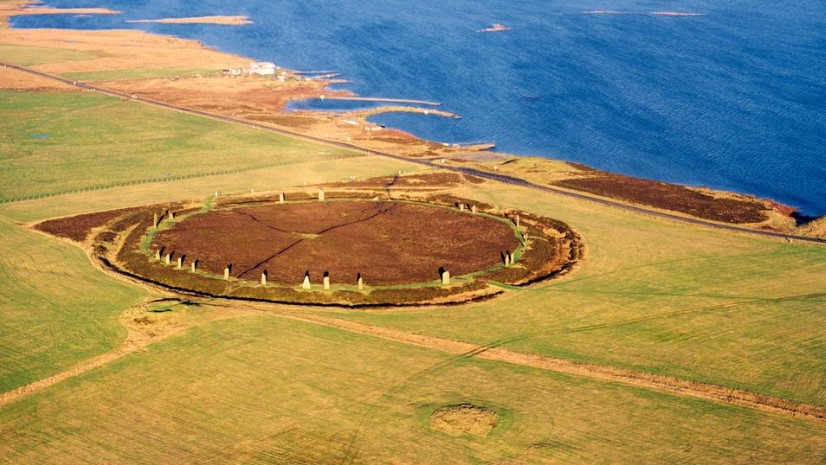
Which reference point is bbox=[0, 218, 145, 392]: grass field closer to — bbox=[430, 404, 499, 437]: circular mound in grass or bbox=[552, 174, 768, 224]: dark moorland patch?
bbox=[430, 404, 499, 437]: circular mound in grass

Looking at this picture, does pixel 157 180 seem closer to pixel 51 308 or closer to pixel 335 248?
pixel 335 248

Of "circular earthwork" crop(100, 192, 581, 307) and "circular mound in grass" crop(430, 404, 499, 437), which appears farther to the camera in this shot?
"circular earthwork" crop(100, 192, 581, 307)

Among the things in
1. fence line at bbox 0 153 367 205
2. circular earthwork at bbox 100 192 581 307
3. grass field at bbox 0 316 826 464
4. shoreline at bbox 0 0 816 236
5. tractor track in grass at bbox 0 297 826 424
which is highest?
shoreline at bbox 0 0 816 236

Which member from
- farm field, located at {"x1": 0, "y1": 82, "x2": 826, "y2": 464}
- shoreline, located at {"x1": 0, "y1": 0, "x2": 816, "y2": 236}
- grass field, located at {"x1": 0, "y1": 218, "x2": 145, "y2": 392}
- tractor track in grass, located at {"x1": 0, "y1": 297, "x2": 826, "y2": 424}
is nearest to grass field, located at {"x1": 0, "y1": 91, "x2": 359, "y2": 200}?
shoreline, located at {"x1": 0, "y1": 0, "x2": 816, "y2": 236}

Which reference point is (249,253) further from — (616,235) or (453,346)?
(616,235)

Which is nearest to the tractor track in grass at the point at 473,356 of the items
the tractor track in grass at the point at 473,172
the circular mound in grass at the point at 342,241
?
the circular mound in grass at the point at 342,241

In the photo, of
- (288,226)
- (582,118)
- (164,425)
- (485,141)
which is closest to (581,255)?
(288,226)

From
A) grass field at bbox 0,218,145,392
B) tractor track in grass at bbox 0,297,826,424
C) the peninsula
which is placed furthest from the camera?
grass field at bbox 0,218,145,392

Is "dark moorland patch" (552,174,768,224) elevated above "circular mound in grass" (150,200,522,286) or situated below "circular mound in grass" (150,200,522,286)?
above
